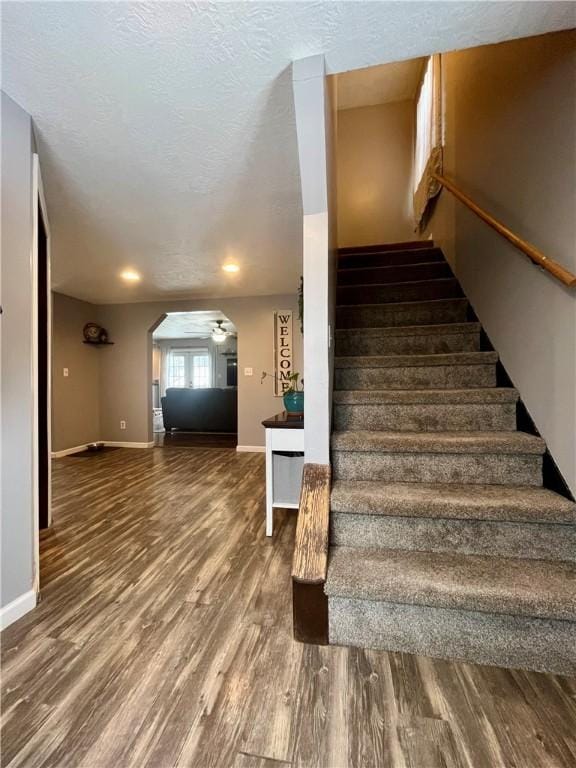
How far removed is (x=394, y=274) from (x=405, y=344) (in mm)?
1091

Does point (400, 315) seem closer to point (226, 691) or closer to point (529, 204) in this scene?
point (529, 204)

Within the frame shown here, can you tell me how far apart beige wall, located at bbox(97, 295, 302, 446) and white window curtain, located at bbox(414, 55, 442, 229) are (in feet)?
6.65

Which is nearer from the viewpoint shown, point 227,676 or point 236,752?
point 236,752

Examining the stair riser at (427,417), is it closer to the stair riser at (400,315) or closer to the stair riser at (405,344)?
the stair riser at (405,344)

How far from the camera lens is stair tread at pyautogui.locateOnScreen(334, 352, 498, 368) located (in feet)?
7.25

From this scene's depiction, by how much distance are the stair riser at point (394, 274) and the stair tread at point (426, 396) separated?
1588mm

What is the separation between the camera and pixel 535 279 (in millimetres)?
1686

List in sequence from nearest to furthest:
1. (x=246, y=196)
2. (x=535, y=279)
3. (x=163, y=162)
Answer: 1. (x=535, y=279)
2. (x=163, y=162)
3. (x=246, y=196)

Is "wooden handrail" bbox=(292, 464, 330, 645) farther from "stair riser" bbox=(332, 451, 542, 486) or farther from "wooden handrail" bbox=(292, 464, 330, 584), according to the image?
"stair riser" bbox=(332, 451, 542, 486)

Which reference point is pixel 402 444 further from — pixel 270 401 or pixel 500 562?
pixel 270 401

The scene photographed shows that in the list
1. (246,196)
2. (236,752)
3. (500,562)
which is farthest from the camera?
(246,196)

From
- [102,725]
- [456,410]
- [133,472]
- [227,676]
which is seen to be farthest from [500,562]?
[133,472]

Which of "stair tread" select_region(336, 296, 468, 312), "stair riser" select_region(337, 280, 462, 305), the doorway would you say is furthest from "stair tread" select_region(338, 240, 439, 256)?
the doorway

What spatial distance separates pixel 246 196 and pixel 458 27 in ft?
4.69
